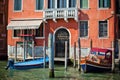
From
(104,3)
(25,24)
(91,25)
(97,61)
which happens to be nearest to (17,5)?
(25,24)

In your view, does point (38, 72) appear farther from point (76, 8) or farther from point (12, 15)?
point (12, 15)

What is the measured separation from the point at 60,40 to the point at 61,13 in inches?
81.4

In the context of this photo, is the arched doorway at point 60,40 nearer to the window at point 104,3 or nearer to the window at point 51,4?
the window at point 51,4

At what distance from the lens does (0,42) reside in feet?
100

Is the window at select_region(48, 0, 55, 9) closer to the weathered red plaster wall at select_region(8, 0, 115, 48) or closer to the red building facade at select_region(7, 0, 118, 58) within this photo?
the red building facade at select_region(7, 0, 118, 58)

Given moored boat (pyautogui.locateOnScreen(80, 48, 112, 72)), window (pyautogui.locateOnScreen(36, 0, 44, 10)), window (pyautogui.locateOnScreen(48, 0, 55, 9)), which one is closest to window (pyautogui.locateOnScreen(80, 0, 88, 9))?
window (pyautogui.locateOnScreen(48, 0, 55, 9))

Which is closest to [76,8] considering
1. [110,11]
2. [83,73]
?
[110,11]

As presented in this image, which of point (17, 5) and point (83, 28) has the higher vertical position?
point (17, 5)

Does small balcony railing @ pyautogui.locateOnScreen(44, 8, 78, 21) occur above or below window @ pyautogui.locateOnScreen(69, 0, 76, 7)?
below

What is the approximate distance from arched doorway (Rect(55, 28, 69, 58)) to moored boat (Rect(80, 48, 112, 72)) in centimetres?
504

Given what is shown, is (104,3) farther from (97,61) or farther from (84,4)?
(97,61)

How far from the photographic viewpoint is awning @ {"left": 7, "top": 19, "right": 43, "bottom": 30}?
83.1ft

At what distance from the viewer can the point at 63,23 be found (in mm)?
25391

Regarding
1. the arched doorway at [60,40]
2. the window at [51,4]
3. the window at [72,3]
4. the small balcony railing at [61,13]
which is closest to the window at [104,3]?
the small balcony railing at [61,13]
